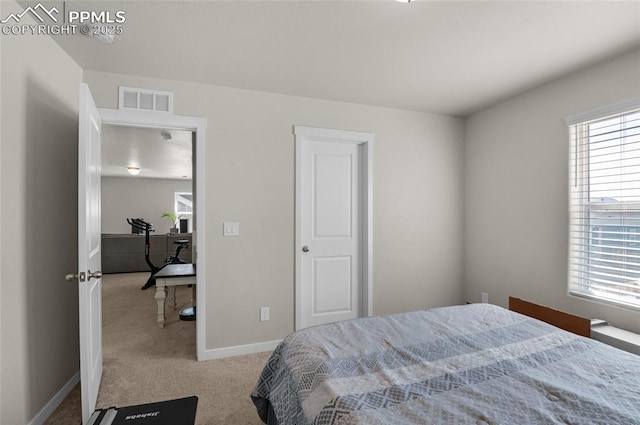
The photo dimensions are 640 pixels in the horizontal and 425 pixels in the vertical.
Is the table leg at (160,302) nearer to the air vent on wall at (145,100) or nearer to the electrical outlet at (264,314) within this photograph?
the electrical outlet at (264,314)

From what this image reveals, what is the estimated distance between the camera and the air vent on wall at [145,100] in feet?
8.48

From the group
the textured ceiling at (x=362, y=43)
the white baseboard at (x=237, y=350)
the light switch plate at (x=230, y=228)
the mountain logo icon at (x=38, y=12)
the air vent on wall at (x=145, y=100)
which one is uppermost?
the textured ceiling at (x=362, y=43)

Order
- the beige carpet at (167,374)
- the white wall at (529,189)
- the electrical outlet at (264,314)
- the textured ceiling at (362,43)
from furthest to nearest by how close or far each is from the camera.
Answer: the electrical outlet at (264,314), the white wall at (529,189), the beige carpet at (167,374), the textured ceiling at (362,43)

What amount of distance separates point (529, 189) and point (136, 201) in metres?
9.29

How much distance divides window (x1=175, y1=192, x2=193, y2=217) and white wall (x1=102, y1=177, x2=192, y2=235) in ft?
0.46

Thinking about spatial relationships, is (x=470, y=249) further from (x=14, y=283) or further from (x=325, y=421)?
(x=14, y=283)

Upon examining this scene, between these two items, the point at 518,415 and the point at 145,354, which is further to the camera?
the point at 145,354

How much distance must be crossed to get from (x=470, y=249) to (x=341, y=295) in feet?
5.47

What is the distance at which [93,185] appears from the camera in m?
2.18

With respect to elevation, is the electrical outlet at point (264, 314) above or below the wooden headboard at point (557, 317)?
below

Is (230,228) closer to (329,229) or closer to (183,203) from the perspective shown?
(329,229)

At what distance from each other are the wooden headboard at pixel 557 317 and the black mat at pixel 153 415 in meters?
2.54

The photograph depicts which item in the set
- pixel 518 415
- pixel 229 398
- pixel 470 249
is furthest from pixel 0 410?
pixel 470 249

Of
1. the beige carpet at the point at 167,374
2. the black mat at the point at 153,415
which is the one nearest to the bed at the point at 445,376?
the black mat at the point at 153,415
